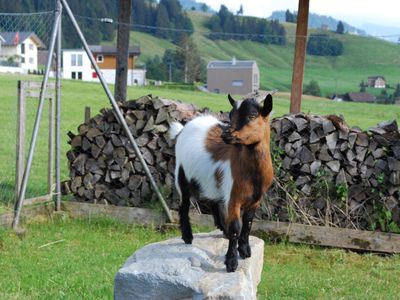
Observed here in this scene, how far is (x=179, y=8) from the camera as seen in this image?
404 ft

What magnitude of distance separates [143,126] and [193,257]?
4422 millimetres

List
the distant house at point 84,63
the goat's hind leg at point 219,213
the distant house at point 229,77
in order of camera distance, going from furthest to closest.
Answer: the distant house at point 84,63 → the distant house at point 229,77 → the goat's hind leg at point 219,213

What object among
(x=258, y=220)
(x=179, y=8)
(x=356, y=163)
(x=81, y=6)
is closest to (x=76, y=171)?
(x=258, y=220)

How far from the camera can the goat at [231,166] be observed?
178 inches

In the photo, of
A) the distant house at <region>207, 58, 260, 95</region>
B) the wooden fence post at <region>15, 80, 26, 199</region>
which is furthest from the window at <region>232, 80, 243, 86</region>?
the wooden fence post at <region>15, 80, 26, 199</region>

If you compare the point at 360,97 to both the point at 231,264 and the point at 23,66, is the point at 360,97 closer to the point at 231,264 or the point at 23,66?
the point at 23,66

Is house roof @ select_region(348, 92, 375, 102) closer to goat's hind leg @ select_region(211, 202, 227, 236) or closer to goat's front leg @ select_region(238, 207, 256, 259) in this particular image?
goat's hind leg @ select_region(211, 202, 227, 236)

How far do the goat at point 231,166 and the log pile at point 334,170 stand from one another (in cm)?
343

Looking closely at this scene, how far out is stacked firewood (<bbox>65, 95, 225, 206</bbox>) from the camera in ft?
30.0

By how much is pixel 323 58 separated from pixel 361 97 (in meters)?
29.1

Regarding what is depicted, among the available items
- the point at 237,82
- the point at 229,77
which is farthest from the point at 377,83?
the point at 229,77

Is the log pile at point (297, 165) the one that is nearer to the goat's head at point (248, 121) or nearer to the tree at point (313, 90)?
the goat's head at point (248, 121)

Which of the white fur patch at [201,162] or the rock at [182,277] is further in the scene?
the white fur patch at [201,162]

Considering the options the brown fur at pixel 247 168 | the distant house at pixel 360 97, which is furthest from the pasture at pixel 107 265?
the distant house at pixel 360 97
